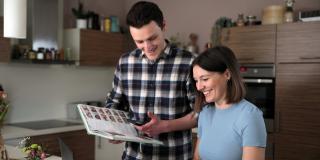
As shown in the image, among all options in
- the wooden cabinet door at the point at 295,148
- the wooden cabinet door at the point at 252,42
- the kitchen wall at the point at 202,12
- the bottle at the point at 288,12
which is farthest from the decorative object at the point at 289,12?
the wooden cabinet door at the point at 295,148

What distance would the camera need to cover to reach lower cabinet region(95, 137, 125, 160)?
4029 mm

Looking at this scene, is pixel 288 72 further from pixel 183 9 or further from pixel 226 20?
pixel 183 9

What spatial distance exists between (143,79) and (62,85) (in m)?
2.71

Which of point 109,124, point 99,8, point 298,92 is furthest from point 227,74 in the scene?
point 99,8

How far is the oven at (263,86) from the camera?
342cm

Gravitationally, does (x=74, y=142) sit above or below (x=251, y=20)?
below

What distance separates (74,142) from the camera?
147 inches

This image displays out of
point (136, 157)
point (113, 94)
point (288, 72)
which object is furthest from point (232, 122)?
point (288, 72)

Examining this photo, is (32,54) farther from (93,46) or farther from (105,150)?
(105,150)

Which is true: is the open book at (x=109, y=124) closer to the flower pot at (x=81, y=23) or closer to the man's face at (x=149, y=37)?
the man's face at (x=149, y=37)

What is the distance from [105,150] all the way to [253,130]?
3028mm

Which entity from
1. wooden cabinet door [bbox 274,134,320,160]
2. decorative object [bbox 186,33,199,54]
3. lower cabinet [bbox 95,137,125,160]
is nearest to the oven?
wooden cabinet door [bbox 274,134,320,160]

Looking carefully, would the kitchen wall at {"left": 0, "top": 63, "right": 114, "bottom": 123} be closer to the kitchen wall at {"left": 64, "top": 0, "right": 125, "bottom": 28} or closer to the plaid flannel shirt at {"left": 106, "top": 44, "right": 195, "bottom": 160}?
the kitchen wall at {"left": 64, "top": 0, "right": 125, "bottom": 28}

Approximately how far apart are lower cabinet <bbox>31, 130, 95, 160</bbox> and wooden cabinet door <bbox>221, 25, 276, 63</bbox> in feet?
5.70
